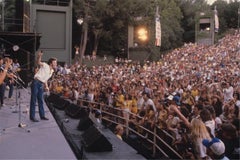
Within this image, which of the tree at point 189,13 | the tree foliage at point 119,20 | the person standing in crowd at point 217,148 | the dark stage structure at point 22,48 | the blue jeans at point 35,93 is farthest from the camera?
the tree at point 189,13

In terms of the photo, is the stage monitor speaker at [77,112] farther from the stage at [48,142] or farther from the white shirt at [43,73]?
the white shirt at [43,73]

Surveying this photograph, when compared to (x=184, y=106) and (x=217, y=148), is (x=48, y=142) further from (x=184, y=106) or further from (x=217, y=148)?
(x=184, y=106)

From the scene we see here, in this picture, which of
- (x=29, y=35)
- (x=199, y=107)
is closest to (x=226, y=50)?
(x=29, y=35)

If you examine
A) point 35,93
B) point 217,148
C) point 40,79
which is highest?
point 40,79

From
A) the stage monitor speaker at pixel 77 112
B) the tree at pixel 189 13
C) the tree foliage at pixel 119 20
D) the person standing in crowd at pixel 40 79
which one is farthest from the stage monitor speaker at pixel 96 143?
the tree at pixel 189 13

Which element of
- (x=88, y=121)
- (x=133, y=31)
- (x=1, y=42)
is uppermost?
(x=133, y=31)

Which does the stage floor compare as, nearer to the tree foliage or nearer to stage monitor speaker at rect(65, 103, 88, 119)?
stage monitor speaker at rect(65, 103, 88, 119)

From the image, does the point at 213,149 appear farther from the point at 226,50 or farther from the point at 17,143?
the point at 226,50

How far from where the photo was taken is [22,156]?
6.42 metres

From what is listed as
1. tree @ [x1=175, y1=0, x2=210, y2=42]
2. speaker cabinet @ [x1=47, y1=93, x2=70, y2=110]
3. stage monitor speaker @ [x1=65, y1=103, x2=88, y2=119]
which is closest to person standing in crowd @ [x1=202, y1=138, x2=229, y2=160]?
stage monitor speaker @ [x1=65, y1=103, x2=88, y2=119]

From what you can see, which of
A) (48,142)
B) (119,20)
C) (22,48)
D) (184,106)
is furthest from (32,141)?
(119,20)

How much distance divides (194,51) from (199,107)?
122 ft

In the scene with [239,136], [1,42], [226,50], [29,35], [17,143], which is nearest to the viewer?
[17,143]

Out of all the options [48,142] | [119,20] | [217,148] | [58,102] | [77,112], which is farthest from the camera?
[119,20]
